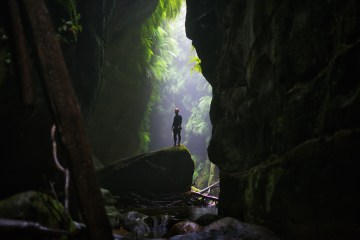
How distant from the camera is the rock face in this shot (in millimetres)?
13344

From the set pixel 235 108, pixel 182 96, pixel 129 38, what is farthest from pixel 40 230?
pixel 182 96

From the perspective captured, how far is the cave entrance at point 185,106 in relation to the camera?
27984 mm

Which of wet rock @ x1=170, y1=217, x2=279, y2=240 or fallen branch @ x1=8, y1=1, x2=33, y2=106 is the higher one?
fallen branch @ x1=8, y1=1, x2=33, y2=106

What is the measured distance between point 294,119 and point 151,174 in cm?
1071

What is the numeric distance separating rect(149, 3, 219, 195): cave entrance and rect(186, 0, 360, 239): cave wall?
1509cm

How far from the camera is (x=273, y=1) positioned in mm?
4879

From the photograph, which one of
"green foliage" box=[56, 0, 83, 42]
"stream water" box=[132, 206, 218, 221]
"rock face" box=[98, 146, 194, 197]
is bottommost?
"stream water" box=[132, 206, 218, 221]

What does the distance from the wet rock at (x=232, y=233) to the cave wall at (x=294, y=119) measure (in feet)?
0.73

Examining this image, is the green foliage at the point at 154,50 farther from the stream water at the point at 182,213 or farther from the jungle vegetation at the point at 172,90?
the stream water at the point at 182,213

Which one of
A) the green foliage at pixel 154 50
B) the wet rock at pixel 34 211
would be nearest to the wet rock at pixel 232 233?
the wet rock at pixel 34 211

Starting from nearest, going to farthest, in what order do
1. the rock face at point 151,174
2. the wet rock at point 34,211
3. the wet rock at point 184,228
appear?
the wet rock at point 34,211, the wet rock at point 184,228, the rock face at point 151,174

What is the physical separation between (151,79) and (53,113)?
1769 centimetres

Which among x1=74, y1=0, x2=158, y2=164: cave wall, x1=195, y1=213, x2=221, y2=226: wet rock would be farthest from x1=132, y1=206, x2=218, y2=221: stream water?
x1=74, y1=0, x2=158, y2=164: cave wall

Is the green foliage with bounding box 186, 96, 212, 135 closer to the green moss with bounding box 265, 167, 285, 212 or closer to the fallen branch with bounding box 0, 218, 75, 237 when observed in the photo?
the green moss with bounding box 265, 167, 285, 212
